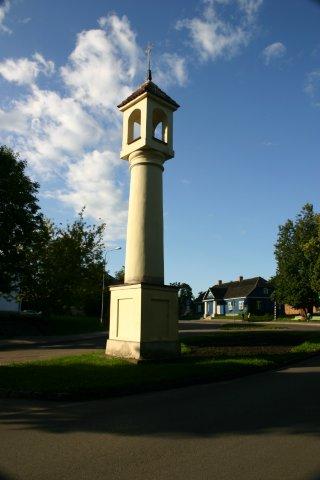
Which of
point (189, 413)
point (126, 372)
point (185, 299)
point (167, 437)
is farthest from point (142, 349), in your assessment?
point (185, 299)

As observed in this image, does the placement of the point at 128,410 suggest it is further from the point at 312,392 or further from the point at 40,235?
the point at 40,235

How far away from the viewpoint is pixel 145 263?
14.8 metres

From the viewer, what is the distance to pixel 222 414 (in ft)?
24.1

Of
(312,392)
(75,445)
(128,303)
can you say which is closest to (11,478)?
(75,445)

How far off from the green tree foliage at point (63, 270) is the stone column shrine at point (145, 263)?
17.8 meters

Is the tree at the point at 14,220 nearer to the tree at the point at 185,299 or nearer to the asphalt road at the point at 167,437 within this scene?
the asphalt road at the point at 167,437

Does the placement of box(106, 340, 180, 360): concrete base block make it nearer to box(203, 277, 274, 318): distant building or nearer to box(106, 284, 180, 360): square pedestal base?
box(106, 284, 180, 360): square pedestal base

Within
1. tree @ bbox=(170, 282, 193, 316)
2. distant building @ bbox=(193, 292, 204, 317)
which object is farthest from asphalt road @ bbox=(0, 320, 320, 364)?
tree @ bbox=(170, 282, 193, 316)

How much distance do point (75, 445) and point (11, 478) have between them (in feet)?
4.04

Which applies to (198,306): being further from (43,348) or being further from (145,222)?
(145,222)

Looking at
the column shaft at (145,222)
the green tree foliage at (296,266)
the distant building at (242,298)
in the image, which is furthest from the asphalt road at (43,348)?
the distant building at (242,298)

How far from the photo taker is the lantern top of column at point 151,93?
52.5 feet

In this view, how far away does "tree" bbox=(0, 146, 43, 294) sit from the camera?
28.5 meters

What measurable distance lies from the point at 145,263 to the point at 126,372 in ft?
14.6
